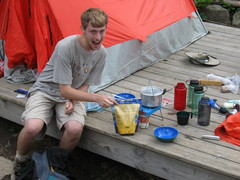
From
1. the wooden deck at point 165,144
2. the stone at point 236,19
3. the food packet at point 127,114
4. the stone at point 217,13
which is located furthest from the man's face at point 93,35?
the stone at point 236,19

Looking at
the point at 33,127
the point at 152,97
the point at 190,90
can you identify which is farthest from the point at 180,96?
the point at 33,127

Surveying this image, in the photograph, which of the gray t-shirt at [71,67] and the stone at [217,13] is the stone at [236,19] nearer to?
the stone at [217,13]

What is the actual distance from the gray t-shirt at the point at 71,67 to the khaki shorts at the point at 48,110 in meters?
0.06

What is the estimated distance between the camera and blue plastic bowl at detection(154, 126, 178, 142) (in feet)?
9.40

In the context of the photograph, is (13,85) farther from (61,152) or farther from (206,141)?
(206,141)

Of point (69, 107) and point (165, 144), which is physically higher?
point (69, 107)

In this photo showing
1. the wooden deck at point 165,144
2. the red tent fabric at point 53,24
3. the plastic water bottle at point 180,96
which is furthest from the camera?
the red tent fabric at point 53,24

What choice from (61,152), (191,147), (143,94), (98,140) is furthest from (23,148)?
(191,147)

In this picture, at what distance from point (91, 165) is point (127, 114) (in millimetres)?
813

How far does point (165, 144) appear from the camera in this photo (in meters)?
2.87

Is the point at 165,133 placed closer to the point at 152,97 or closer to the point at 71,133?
the point at 152,97

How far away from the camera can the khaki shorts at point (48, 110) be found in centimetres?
303

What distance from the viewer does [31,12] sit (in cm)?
377

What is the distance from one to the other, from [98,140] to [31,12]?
1440mm
